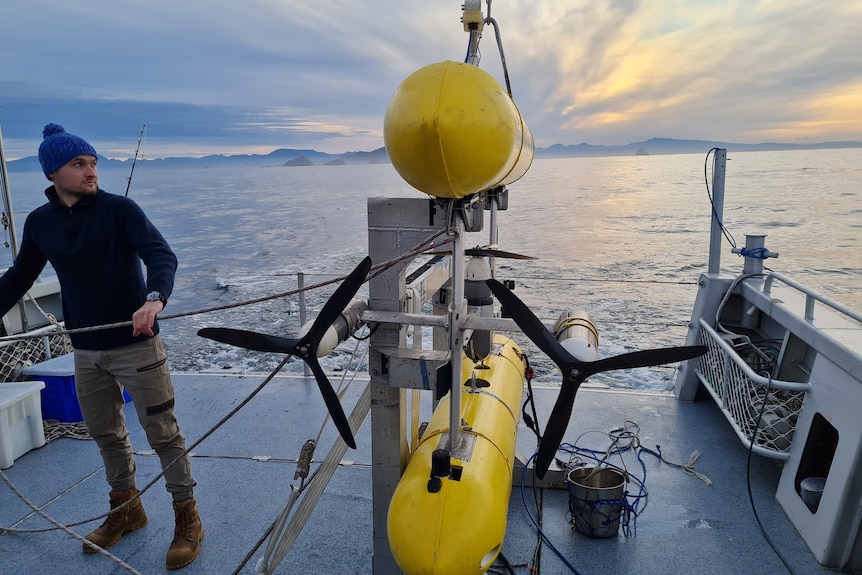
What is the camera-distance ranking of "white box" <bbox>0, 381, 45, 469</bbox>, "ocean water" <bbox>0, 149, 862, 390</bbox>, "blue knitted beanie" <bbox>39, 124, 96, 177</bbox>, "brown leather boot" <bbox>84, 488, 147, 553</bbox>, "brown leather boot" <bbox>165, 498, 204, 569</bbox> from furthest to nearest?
"ocean water" <bbox>0, 149, 862, 390</bbox> → "white box" <bbox>0, 381, 45, 469</bbox> → "brown leather boot" <bbox>84, 488, 147, 553</bbox> → "brown leather boot" <bbox>165, 498, 204, 569</bbox> → "blue knitted beanie" <bbox>39, 124, 96, 177</bbox>

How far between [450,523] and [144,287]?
1.99 m

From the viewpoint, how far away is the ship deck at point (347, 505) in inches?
122

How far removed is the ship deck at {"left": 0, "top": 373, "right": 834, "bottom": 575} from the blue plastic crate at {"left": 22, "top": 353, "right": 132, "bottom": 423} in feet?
1.06

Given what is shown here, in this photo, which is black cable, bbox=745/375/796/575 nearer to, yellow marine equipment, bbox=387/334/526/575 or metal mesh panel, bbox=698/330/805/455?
metal mesh panel, bbox=698/330/805/455

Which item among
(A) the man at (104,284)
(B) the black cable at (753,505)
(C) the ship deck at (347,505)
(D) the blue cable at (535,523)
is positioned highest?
(A) the man at (104,284)

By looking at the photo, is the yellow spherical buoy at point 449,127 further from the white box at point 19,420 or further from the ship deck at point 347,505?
the white box at point 19,420

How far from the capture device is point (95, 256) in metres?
2.76

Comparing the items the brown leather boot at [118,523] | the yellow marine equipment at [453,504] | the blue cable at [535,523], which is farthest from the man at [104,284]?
the blue cable at [535,523]

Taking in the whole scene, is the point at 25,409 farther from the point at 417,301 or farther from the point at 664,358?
the point at 664,358

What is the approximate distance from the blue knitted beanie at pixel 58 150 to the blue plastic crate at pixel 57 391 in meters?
2.54

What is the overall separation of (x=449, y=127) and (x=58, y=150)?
197cm

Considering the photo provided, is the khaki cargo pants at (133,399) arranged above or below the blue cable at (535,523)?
above

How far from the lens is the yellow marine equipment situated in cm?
216

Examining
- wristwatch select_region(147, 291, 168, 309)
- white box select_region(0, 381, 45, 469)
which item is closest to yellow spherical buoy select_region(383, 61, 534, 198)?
wristwatch select_region(147, 291, 168, 309)
